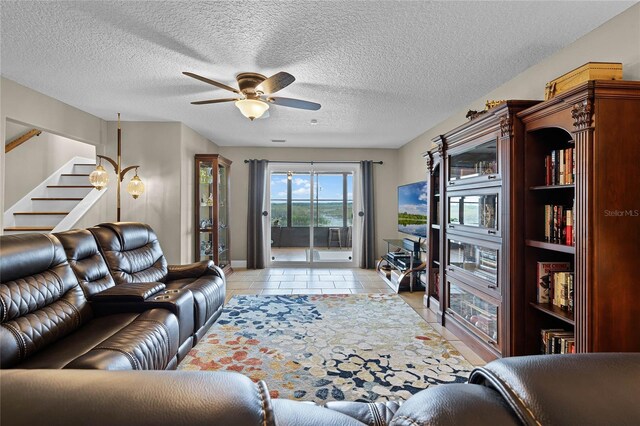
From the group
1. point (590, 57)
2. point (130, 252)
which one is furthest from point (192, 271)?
point (590, 57)

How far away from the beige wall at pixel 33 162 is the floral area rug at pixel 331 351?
4.21 metres

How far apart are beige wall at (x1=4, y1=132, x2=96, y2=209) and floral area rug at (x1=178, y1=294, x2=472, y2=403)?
166 inches

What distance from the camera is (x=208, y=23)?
2.17 metres

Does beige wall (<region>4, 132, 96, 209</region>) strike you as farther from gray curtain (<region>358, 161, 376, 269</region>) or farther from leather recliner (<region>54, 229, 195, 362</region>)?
gray curtain (<region>358, 161, 376, 269</region>)

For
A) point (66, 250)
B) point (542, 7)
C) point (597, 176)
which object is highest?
point (542, 7)

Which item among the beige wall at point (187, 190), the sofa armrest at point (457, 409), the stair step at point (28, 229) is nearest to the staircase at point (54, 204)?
the stair step at point (28, 229)

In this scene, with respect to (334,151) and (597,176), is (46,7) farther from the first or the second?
(334,151)

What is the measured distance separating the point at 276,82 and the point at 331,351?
233cm

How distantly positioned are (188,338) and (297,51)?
2.55 meters

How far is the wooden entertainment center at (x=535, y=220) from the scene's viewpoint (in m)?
1.80

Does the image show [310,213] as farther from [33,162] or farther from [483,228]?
[33,162]

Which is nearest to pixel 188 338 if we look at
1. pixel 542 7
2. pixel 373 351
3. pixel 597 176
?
pixel 373 351

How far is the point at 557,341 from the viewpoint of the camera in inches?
86.9

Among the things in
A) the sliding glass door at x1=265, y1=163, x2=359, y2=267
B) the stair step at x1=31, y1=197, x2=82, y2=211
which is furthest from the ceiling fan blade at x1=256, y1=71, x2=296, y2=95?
the stair step at x1=31, y1=197, x2=82, y2=211
